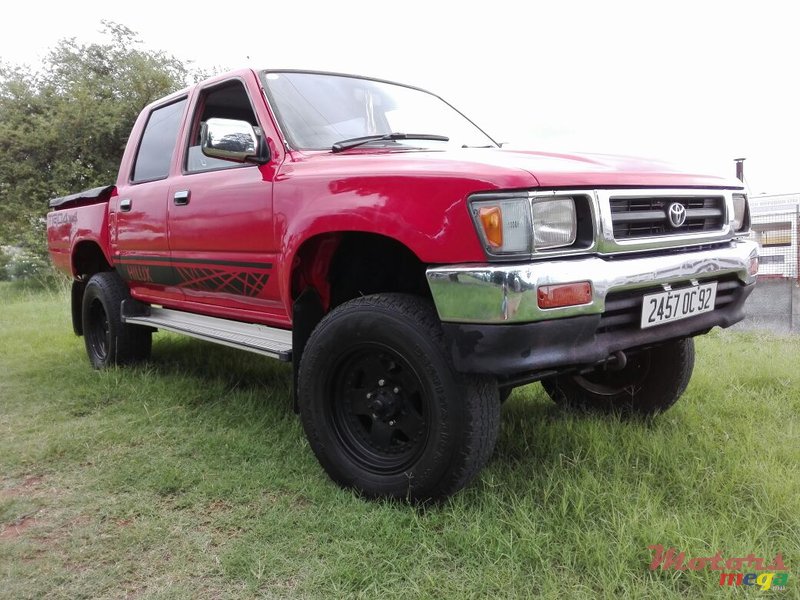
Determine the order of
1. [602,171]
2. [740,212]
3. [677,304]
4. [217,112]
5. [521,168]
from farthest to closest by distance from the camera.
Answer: [217,112] < [740,212] < [677,304] < [602,171] < [521,168]

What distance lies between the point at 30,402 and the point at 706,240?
14.1 ft

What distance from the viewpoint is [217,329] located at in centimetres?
361

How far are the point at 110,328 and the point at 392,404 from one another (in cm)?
309

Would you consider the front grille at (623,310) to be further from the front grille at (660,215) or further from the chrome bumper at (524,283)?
the front grille at (660,215)

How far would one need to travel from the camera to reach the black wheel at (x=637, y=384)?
319 cm

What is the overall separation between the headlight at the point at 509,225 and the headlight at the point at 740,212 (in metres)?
1.39

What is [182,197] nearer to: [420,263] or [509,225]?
[420,263]

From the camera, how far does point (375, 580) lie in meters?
2.03

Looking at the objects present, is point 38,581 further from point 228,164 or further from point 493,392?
point 228,164

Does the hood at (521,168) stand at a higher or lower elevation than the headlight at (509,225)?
higher

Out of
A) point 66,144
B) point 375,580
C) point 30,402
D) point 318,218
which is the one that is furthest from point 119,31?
point 375,580

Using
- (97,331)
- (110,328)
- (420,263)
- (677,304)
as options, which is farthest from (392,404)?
(97,331)

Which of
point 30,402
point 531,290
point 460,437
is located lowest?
point 30,402

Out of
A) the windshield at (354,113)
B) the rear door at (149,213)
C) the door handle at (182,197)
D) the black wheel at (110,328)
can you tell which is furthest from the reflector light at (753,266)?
the black wheel at (110,328)
